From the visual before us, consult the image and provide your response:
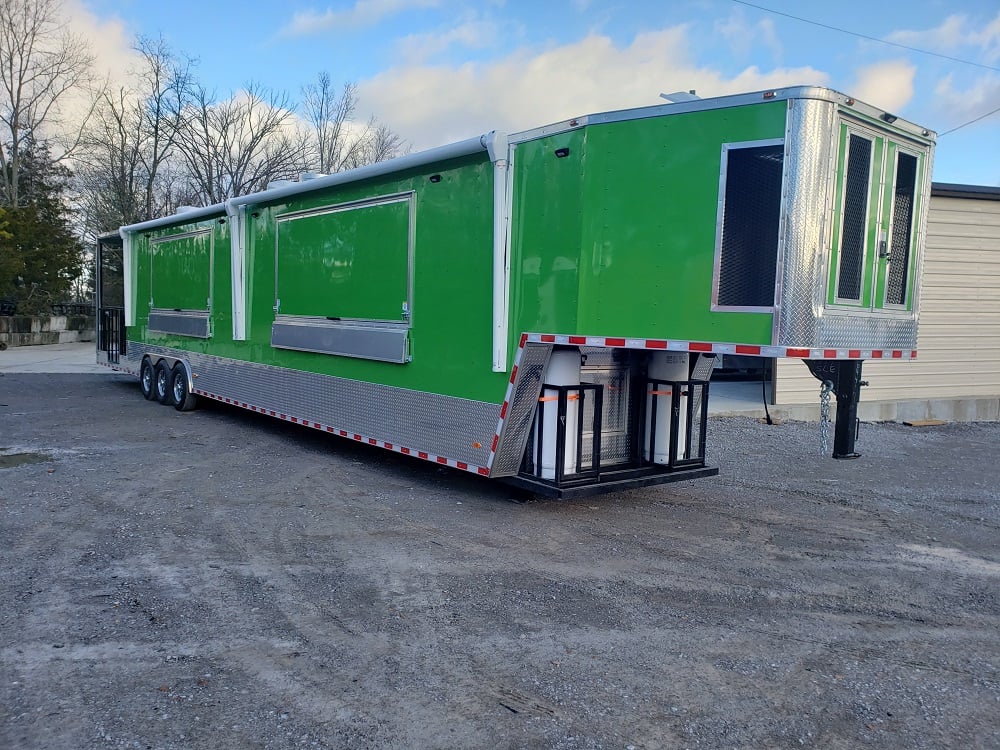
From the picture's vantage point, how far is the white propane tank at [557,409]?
6344 mm

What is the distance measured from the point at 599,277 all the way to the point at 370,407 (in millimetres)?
3099

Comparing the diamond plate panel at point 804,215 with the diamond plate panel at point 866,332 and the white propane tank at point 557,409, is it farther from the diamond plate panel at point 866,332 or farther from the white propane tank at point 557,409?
the white propane tank at point 557,409

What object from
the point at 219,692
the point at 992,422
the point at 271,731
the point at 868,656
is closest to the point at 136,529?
the point at 219,692

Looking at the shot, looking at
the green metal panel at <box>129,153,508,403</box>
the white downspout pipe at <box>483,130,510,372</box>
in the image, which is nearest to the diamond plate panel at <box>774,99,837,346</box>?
the white downspout pipe at <box>483,130,510,372</box>

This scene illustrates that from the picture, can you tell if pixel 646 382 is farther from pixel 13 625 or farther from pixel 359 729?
pixel 13 625

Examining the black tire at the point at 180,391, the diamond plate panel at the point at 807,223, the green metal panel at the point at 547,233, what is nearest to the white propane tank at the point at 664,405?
the green metal panel at the point at 547,233

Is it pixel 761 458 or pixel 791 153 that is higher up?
pixel 791 153

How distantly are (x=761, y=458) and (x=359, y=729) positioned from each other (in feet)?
24.1

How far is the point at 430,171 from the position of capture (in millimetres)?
7203

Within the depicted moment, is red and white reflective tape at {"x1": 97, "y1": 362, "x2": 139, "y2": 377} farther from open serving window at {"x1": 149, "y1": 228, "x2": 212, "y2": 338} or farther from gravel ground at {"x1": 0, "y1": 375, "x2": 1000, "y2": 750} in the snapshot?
gravel ground at {"x1": 0, "y1": 375, "x2": 1000, "y2": 750}

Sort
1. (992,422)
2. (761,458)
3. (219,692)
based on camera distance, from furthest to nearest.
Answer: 1. (992,422)
2. (761,458)
3. (219,692)

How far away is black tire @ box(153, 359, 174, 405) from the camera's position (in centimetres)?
1260

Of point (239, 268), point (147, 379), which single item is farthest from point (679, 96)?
point (147, 379)

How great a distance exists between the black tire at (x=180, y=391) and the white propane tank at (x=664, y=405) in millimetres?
7708
